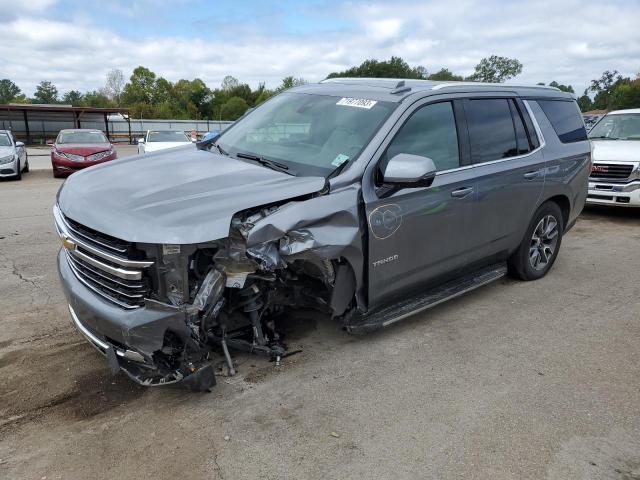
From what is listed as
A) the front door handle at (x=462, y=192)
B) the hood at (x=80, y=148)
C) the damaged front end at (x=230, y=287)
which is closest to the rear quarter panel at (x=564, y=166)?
the front door handle at (x=462, y=192)

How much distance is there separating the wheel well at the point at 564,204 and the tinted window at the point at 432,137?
74.7 inches

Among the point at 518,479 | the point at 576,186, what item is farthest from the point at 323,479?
the point at 576,186

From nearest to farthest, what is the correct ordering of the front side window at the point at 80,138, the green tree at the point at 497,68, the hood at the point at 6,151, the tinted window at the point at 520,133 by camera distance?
the tinted window at the point at 520,133
the hood at the point at 6,151
the front side window at the point at 80,138
the green tree at the point at 497,68

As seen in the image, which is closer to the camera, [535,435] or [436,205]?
[535,435]

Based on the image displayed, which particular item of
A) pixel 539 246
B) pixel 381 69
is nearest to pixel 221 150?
pixel 539 246

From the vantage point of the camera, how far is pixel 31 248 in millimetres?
6426

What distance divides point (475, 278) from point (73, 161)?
13.8 m

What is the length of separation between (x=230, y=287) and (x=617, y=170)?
311 inches

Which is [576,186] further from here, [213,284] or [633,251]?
[213,284]

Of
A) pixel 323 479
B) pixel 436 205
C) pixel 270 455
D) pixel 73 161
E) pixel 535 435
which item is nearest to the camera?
pixel 323 479

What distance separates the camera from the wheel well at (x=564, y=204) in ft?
17.6

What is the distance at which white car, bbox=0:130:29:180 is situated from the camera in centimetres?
1375

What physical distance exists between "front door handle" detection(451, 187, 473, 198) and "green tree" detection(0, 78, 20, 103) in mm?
117552

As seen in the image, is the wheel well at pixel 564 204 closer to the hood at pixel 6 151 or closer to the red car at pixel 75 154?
the red car at pixel 75 154
